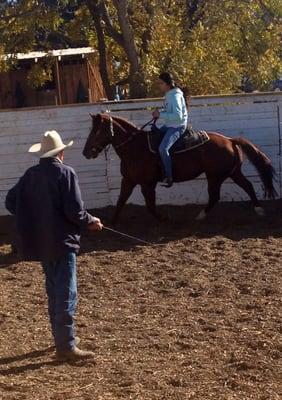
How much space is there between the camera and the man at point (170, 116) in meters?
11.7

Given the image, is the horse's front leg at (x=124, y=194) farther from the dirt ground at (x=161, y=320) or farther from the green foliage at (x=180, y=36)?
the green foliage at (x=180, y=36)

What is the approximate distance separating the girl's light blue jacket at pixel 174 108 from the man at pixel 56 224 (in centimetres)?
542

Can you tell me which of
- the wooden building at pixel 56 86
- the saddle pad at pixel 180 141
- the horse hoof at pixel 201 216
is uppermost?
the wooden building at pixel 56 86

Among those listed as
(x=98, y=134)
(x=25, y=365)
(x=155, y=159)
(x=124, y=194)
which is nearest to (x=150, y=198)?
(x=124, y=194)

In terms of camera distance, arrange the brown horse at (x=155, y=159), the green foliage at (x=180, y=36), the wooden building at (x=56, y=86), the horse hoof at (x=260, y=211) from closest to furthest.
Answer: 1. the brown horse at (x=155, y=159)
2. the horse hoof at (x=260, y=211)
3. the green foliage at (x=180, y=36)
4. the wooden building at (x=56, y=86)

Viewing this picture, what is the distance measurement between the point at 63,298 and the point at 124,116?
7.61m

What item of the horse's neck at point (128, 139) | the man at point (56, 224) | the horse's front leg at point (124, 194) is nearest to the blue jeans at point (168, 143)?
the horse's neck at point (128, 139)

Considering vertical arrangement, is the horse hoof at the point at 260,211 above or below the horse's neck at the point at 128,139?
below

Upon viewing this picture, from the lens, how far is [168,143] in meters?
12.1

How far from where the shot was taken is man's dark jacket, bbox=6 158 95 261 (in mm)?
6254

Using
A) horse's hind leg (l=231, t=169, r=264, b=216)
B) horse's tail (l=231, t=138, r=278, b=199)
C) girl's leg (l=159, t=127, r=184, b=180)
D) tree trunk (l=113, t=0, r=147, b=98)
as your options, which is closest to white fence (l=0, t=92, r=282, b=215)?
horse's hind leg (l=231, t=169, r=264, b=216)

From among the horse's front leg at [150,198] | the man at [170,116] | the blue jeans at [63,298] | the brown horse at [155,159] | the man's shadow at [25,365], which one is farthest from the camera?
the horse's front leg at [150,198]

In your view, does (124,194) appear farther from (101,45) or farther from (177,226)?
(101,45)

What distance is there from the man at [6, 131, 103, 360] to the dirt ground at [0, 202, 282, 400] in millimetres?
289
